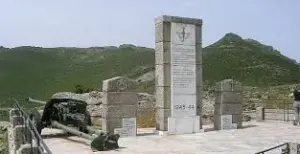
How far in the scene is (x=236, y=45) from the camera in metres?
83.0

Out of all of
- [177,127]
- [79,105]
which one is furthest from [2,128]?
[177,127]

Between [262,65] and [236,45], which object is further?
[236,45]

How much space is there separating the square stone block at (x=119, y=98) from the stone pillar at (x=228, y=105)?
3.83 metres

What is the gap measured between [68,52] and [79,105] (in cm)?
9005

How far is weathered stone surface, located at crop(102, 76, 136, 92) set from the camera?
1478cm

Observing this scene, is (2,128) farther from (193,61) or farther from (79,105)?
(193,61)

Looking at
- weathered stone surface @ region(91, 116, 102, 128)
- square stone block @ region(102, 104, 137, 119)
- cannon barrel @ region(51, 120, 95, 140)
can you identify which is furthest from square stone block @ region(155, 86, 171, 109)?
weathered stone surface @ region(91, 116, 102, 128)

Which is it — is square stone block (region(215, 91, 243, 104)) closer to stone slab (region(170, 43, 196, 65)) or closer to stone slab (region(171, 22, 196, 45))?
stone slab (region(170, 43, 196, 65))

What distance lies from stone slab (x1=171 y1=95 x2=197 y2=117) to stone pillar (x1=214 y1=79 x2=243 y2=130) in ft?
5.25

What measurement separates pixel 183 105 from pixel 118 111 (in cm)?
242

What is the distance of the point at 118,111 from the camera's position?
14.9 meters

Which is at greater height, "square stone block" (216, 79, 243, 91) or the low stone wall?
"square stone block" (216, 79, 243, 91)

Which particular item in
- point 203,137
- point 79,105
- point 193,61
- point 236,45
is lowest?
point 203,137

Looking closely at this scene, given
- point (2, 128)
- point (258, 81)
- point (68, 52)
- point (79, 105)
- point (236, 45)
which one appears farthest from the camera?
point (68, 52)
